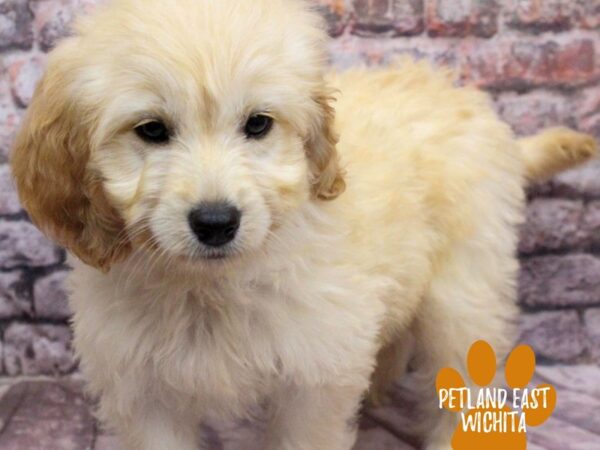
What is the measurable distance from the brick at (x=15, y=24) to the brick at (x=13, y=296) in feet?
2.65

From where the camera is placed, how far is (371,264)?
7.77 ft

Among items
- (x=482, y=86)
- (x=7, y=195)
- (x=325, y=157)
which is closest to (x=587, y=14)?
(x=482, y=86)

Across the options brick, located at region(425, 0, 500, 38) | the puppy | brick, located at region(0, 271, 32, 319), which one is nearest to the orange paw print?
the puppy

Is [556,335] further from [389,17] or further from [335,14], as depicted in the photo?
[335,14]

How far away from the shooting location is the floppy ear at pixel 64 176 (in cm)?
196

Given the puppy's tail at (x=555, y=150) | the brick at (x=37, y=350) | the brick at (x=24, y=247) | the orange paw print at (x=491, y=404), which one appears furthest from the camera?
the brick at (x=37, y=350)

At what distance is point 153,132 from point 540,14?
1.76 meters

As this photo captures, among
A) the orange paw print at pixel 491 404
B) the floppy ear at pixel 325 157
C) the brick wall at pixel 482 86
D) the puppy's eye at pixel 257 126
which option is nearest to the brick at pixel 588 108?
the brick wall at pixel 482 86

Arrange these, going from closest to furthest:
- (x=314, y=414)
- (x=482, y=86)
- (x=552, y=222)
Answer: (x=314, y=414)
(x=482, y=86)
(x=552, y=222)

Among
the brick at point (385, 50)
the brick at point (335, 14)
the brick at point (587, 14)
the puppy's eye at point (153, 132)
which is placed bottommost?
the puppy's eye at point (153, 132)

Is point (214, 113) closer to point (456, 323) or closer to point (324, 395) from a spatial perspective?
point (324, 395)

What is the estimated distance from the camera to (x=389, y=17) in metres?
3.12

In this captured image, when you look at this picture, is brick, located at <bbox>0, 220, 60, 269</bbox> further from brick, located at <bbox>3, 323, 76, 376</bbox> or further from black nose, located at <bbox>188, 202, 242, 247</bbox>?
black nose, located at <bbox>188, 202, 242, 247</bbox>

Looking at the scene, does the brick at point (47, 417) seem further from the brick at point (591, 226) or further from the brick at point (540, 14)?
the brick at point (540, 14)
